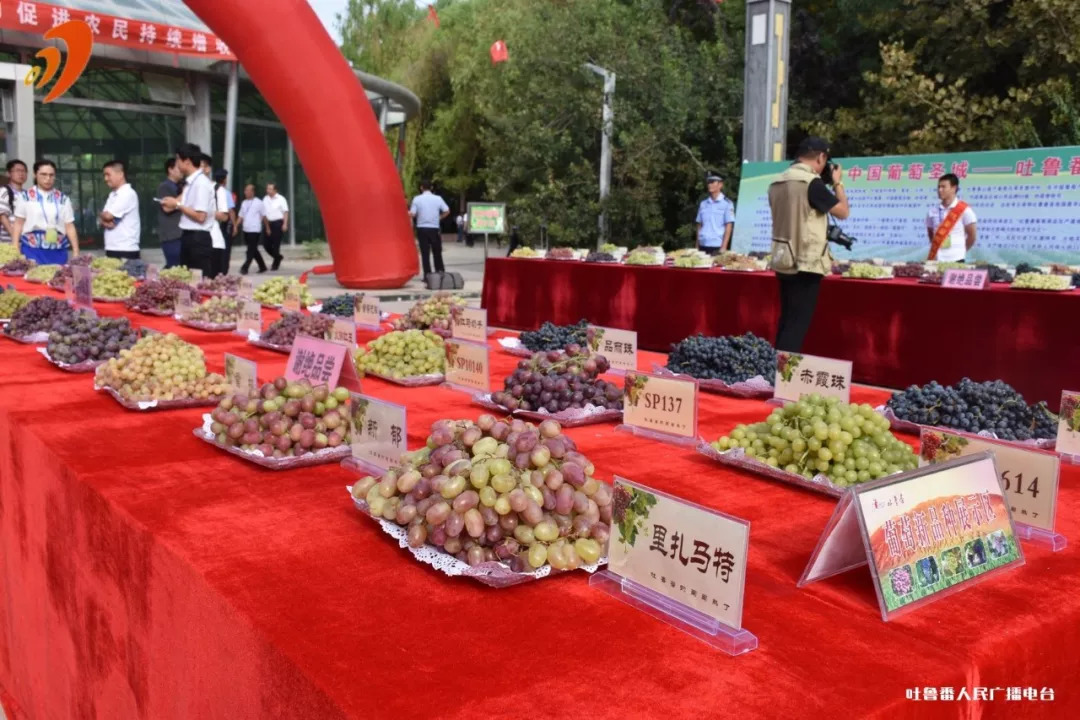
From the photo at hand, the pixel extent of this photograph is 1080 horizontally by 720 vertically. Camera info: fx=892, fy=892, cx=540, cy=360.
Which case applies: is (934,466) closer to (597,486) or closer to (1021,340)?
(597,486)

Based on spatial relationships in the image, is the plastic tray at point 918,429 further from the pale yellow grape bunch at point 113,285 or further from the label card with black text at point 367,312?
the pale yellow grape bunch at point 113,285

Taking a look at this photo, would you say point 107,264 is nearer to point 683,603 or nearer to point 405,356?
point 405,356

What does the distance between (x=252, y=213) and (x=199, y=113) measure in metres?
4.74

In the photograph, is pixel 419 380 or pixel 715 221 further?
pixel 715 221

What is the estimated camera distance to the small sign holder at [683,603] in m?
0.98

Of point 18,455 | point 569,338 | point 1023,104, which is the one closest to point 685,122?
point 1023,104

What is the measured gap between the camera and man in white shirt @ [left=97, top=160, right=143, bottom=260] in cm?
529

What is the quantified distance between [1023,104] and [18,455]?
1130cm

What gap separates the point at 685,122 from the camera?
13.6 m

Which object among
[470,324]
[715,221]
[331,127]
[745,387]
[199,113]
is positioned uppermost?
[199,113]

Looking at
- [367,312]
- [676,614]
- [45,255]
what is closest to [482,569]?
[676,614]

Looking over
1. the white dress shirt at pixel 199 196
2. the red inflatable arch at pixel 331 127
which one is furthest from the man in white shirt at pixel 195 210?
the red inflatable arch at pixel 331 127

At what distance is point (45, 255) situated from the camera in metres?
5.79

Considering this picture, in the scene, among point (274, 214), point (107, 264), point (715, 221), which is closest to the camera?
point (107, 264)
